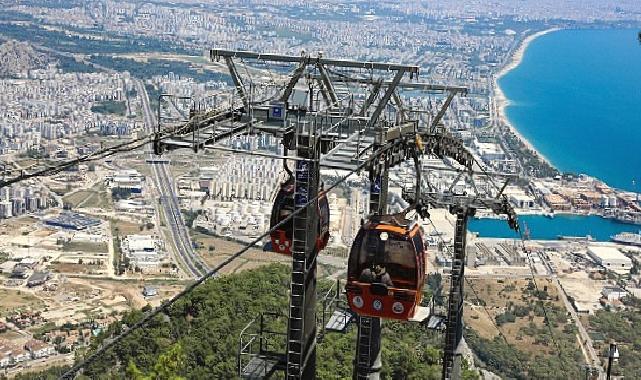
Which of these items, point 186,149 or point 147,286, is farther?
point 147,286

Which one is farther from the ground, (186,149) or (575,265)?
(186,149)

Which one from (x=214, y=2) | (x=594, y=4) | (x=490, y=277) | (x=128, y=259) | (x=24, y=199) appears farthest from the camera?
(x=594, y=4)

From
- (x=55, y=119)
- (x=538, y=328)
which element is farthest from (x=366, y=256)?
(x=55, y=119)

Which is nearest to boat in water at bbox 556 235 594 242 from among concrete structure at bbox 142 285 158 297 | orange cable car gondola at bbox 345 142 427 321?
concrete structure at bbox 142 285 158 297

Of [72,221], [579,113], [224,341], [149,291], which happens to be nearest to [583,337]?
[224,341]

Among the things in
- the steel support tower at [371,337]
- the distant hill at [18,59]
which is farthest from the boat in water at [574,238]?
the distant hill at [18,59]

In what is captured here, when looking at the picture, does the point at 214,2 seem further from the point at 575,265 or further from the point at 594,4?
the point at 575,265

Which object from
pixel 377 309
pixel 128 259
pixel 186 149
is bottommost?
pixel 128 259

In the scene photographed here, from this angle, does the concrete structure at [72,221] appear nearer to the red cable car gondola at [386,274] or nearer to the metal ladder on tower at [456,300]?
the metal ladder on tower at [456,300]
